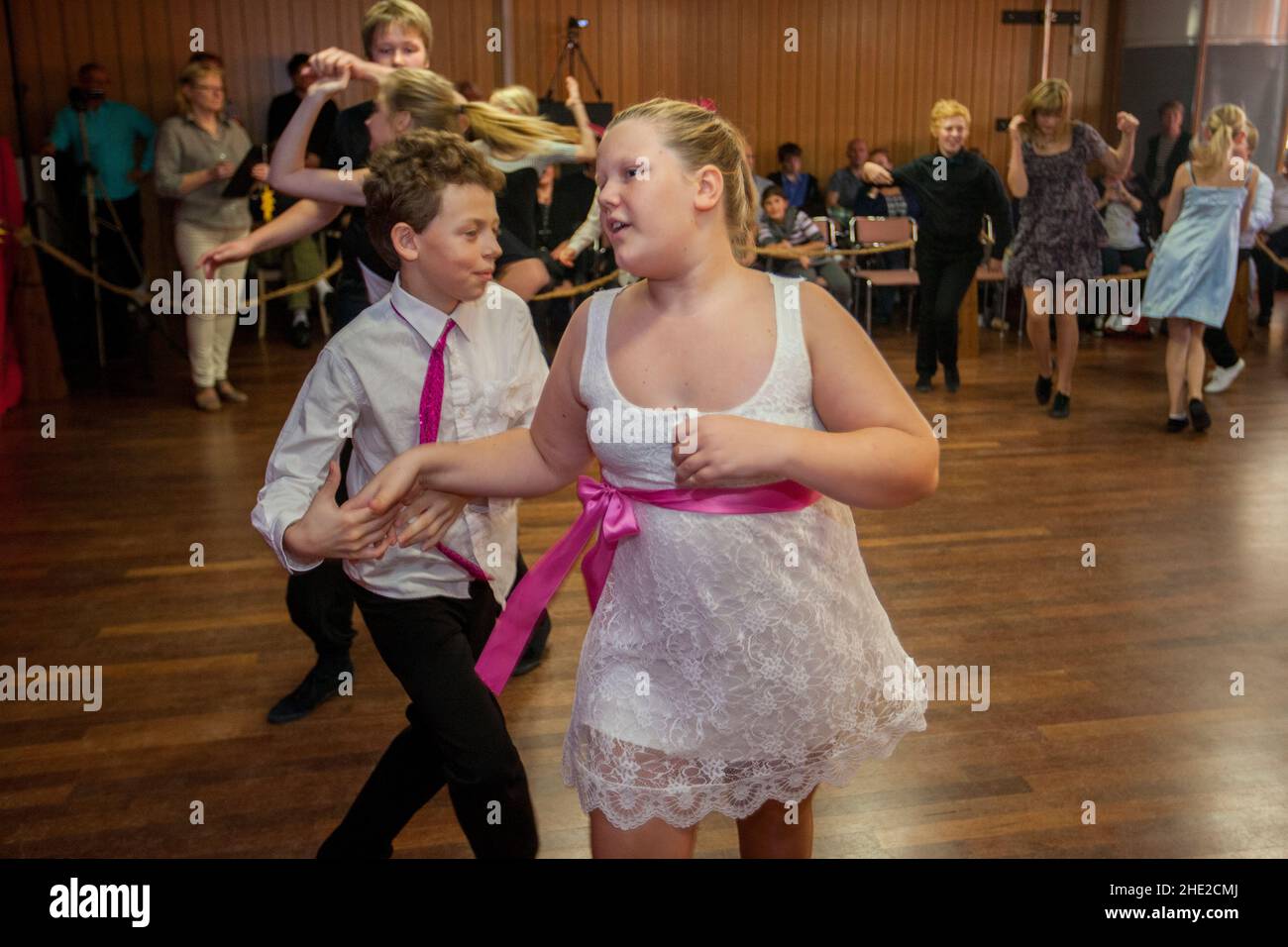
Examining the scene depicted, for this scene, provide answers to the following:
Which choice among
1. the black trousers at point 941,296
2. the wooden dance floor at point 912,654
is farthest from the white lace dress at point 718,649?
the black trousers at point 941,296

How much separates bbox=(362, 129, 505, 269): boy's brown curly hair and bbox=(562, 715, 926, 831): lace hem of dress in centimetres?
100

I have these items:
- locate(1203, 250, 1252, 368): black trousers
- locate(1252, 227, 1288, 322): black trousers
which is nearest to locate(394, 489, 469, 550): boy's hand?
locate(1203, 250, 1252, 368): black trousers

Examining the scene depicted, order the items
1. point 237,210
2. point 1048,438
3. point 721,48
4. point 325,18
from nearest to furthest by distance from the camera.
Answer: point 1048,438
point 237,210
point 325,18
point 721,48

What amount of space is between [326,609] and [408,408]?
3.91 ft

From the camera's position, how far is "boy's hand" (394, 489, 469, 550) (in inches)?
72.4

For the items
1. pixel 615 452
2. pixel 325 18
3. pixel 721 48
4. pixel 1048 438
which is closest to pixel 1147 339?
pixel 1048 438

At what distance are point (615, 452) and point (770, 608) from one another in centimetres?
29

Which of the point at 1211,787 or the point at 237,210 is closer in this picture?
the point at 1211,787

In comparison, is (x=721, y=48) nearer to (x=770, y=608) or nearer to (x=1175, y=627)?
(x=1175, y=627)

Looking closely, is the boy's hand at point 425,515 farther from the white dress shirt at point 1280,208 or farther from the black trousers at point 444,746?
the white dress shirt at point 1280,208

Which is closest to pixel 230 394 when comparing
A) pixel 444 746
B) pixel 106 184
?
pixel 106 184

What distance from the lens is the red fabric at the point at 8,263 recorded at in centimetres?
670

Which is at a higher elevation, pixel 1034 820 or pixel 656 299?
pixel 656 299
